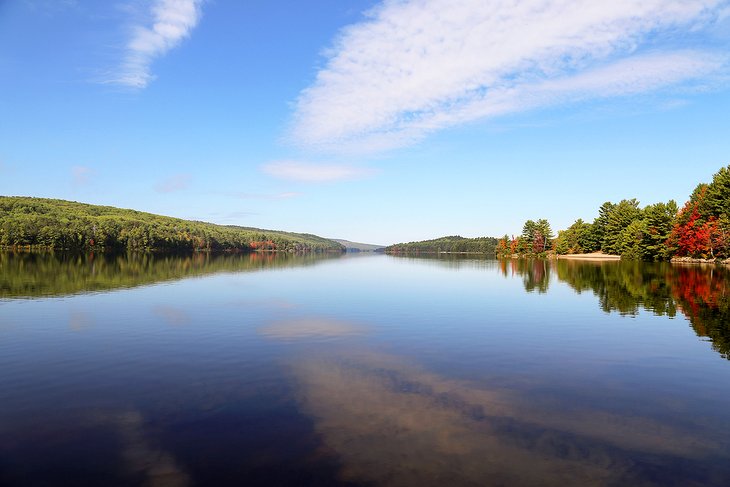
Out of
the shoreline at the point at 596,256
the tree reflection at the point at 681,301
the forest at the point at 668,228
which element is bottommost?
the tree reflection at the point at 681,301

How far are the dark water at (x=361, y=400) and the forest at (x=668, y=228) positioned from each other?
292 feet

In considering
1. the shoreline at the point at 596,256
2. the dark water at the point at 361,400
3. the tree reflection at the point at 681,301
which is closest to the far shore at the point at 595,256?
the shoreline at the point at 596,256

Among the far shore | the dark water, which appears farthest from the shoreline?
the dark water

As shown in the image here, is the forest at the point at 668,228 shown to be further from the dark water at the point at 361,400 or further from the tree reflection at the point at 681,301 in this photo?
the dark water at the point at 361,400

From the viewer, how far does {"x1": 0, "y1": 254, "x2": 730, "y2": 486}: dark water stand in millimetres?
9984

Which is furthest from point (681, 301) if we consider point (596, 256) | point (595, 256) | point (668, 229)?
point (595, 256)

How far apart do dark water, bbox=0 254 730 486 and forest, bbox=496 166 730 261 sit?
292ft

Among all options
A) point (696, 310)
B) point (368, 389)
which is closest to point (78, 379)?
point (368, 389)

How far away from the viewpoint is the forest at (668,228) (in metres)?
99.1

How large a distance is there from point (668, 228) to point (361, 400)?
13491 cm

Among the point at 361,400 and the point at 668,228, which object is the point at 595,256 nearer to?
the point at 668,228

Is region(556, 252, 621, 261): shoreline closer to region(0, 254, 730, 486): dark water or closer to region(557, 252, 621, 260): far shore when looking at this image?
region(557, 252, 621, 260): far shore

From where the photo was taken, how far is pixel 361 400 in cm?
1434

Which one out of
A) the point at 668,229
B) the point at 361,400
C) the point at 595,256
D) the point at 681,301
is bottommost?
the point at 361,400
